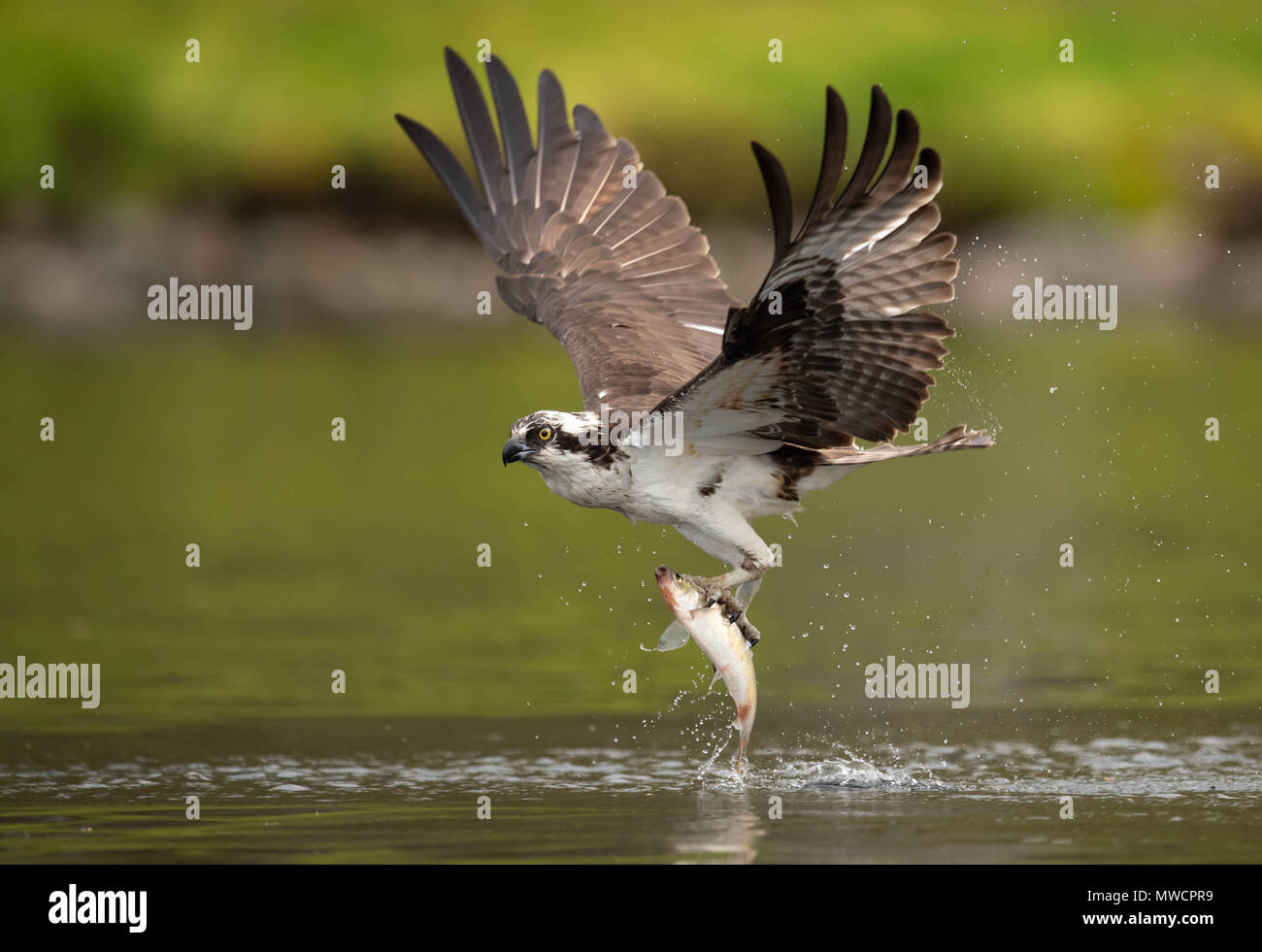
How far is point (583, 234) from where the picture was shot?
15.0 metres

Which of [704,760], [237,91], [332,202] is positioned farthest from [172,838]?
[237,91]

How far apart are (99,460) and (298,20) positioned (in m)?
37.4

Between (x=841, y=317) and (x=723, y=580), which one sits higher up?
(x=841, y=317)

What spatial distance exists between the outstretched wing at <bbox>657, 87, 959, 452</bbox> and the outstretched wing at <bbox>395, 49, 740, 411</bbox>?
7.88ft

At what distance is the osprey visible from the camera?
10.7 meters

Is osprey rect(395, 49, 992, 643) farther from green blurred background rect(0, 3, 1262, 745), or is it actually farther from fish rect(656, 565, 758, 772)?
green blurred background rect(0, 3, 1262, 745)

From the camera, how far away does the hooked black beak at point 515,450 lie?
39.1ft

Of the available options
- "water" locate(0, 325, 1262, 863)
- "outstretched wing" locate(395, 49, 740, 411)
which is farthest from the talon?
"outstretched wing" locate(395, 49, 740, 411)

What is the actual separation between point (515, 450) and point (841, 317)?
2000 millimetres

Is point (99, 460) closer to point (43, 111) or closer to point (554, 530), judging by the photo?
point (554, 530)

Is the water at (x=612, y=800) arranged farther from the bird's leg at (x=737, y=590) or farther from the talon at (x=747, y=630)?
the bird's leg at (x=737, y=590)

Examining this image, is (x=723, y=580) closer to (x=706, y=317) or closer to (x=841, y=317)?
(x=841, y=317)

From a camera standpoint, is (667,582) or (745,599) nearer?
(667,582)

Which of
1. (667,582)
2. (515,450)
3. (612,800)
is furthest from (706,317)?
(612,800)
